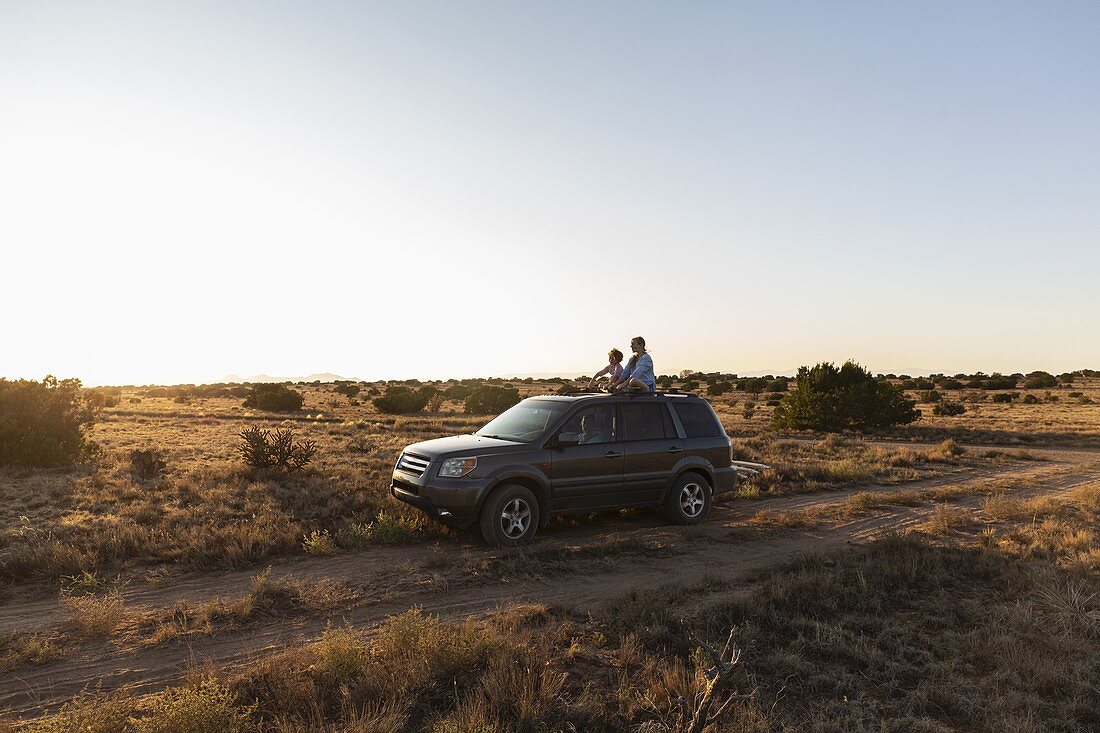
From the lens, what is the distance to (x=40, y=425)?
617 inches

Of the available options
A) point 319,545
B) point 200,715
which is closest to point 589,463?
point 319,545

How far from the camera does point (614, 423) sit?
31.2 feet

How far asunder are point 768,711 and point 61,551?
311 inches

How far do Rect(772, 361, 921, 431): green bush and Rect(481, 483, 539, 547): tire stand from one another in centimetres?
2413

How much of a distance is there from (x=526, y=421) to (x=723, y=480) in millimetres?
3528

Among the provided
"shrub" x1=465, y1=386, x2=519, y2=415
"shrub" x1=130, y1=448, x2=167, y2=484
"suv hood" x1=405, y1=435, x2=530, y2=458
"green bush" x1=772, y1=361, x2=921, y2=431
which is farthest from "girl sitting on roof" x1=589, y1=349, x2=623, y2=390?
"shrub" x1=465, y1=386, x2=519, y2=415

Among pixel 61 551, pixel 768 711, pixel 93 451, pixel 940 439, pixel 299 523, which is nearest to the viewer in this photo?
pixel 768 711

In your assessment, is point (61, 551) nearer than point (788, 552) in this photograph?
Yes

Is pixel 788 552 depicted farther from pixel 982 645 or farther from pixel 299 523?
pixel 299 523

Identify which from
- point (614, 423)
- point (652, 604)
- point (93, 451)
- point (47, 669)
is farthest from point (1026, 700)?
point (93, 451)

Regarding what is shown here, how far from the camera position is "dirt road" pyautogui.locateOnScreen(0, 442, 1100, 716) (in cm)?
478

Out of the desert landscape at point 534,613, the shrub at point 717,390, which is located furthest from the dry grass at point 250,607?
the shrub at point 717,390

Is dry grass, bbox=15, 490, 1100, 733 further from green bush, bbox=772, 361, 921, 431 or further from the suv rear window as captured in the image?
green bush, bbox=772, 361, 921, 431

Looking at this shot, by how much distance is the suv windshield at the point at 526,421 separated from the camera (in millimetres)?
9057
